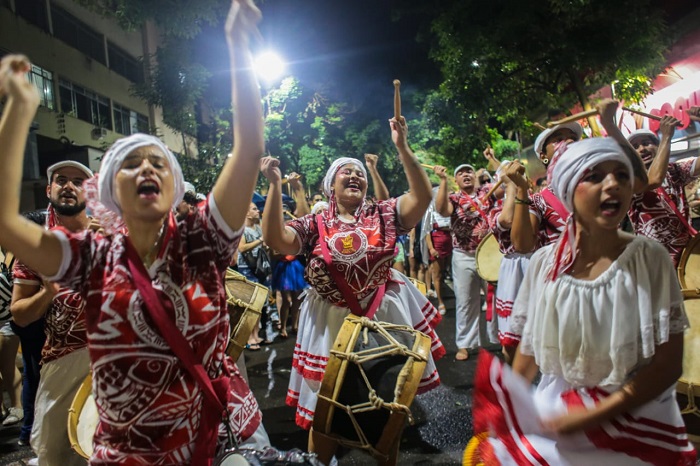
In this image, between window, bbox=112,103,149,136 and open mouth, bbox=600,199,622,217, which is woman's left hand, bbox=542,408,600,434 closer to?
open mouth, bbox=600,199,622,217

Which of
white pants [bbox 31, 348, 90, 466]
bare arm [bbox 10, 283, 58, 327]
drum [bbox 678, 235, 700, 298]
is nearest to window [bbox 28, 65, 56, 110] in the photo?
bare arm [bbox 10, 283, 58, 327]

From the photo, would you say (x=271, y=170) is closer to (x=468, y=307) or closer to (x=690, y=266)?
(x=690, y=266)

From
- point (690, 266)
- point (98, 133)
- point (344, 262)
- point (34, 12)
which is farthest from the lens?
point (98, 133)

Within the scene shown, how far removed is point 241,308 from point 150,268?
1894mm

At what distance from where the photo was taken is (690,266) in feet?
12.5

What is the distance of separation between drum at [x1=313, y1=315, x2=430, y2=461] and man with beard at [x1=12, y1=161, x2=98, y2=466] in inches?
59.8

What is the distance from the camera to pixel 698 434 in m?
3.52

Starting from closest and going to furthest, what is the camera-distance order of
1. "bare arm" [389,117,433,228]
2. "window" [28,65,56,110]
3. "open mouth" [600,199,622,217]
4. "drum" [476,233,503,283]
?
"open mouth" [600,199,622,217] → "bare arm" [389,117,433,228] → "drum" [476,233,503,283] → "window" [28,65,56,110]

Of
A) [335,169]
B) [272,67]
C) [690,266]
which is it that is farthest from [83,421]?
[272,67]

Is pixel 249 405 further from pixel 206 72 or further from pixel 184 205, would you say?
pixel 206 72

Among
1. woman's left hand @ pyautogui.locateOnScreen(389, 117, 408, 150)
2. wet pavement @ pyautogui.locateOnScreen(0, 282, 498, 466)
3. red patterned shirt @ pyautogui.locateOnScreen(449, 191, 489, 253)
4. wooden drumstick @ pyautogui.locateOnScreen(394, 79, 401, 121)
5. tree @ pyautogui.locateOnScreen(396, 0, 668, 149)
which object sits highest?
tree @ pyautogui.locateOnScreen(396, 0, 668, 149)

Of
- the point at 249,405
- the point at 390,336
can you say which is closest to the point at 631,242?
the point at 390,336

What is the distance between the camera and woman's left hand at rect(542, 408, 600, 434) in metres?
1.83

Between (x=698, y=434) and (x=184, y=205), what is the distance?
15.6 feet
